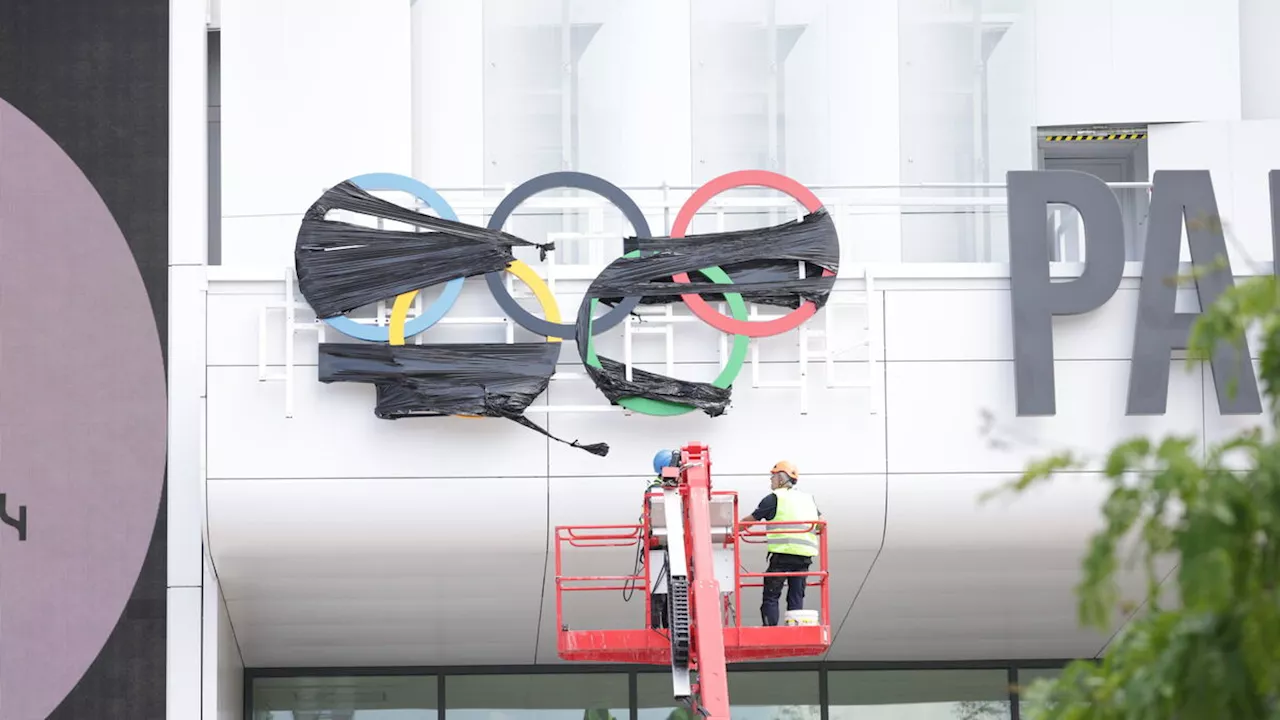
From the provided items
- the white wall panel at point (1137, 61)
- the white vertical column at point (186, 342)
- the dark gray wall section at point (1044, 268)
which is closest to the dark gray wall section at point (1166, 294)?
the dark gray wall section at point (1044, 268)

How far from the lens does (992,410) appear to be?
18.4 metres

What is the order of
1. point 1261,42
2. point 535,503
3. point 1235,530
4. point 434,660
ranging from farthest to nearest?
point 1261,42
point 434,660
point 535,503
point 1235,530

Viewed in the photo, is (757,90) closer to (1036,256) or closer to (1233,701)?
(1036,256)

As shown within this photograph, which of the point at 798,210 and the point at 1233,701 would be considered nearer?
the point at 1233,701

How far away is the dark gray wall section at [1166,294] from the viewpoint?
1830 centimetres

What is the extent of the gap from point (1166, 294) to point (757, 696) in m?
7.16

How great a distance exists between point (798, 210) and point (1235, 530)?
17211 millimetres

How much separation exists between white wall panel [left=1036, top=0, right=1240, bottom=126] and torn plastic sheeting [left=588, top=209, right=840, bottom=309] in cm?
553

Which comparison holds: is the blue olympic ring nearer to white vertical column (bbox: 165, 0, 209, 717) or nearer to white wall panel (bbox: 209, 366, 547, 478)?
white wall panel (bbox: 209, 366, 547, 478)

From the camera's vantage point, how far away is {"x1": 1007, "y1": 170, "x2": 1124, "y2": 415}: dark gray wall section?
18.3 m

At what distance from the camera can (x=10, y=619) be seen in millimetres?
18844

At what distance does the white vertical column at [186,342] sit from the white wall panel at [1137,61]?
10489 millimetres

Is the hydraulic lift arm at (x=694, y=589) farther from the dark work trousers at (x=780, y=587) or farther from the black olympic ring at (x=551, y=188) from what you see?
the black olympic ring at (x=551, y=188)

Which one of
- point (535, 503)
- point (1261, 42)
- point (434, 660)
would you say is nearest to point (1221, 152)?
point (1261, 42)
